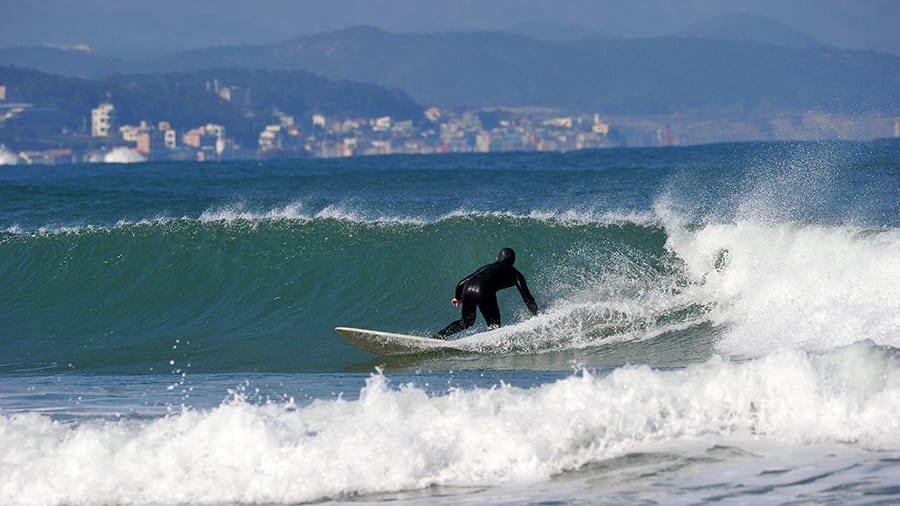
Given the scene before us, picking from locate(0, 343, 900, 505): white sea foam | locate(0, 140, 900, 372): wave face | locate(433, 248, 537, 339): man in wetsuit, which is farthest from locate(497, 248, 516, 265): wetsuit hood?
locate(0, 343, 900, 505): white sea foam

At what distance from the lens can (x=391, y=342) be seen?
14.3 metres

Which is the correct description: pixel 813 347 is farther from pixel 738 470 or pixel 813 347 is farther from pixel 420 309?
pixel 420 309

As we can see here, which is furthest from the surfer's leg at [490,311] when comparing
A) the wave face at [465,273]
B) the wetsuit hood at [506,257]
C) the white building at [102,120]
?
the white building at [102,120]

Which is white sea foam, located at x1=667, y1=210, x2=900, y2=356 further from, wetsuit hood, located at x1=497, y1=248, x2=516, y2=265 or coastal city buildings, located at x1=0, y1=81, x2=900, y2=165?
coastal city buildings, located at x1=0, y1=81, x2=900, y2=165

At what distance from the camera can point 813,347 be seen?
13.2 m

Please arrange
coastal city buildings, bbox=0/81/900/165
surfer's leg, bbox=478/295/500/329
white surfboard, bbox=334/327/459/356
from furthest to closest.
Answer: coastal city buildings, bbox=0/81/900/165 < surfer's leg, bbox=478/295/500/329 < white surfboard, bbox=334/327/459/356

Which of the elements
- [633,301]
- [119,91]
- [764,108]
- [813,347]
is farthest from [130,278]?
[119,91]

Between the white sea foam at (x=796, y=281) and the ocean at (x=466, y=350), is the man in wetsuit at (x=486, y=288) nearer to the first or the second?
the ocean at (x=466, y=350)

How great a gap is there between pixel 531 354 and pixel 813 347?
2.85 m

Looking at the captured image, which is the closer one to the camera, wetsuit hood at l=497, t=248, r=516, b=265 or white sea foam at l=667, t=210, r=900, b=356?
white sea foam at l=667, t=210, r=900, b=356

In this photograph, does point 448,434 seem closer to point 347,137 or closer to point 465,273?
point 465,273

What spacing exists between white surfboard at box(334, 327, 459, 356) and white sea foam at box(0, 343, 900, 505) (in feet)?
13.6

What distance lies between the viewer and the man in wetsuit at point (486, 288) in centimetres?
1405

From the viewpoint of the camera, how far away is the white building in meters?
170
